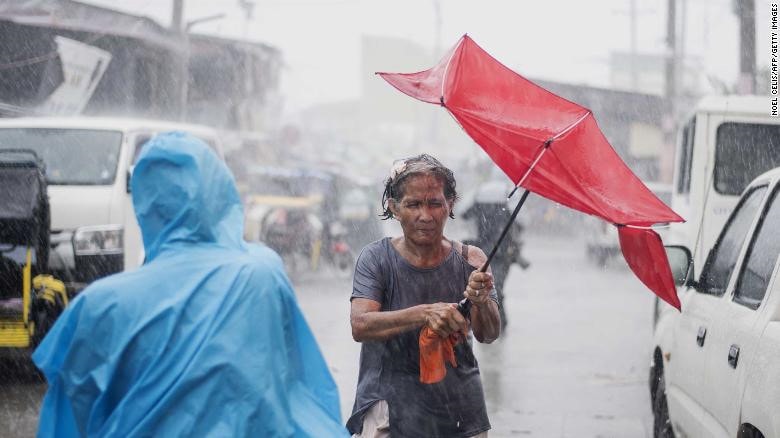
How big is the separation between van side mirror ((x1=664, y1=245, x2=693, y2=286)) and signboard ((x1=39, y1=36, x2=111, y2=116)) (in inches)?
617

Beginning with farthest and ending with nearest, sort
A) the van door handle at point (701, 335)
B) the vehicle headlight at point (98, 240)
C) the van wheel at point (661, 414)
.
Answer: the vehicle headlight at point (98, 240) < the van wheel at point (661, 414) < the van door handle at point (701, 335)

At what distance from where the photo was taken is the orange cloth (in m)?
3.51

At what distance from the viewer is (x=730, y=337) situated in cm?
430

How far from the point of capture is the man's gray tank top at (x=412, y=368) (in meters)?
3.67

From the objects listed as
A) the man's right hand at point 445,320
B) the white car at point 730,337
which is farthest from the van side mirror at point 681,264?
the man's right hand at point 445,320

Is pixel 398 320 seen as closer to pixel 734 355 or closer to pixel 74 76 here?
pixel 734 355

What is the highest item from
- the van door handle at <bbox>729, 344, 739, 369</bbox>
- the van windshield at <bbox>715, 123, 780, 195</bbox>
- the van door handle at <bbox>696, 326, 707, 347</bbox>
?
the van windshield at <bbox>715, 123, 780, 195</bbox>

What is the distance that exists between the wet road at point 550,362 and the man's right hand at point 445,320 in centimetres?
393

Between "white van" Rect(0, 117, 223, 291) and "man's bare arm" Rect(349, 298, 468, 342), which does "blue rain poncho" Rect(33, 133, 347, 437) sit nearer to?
"man's bare arm" Rect(349, 298, 468, 342)

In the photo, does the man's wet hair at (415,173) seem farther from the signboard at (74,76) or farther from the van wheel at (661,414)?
the signboard at (74,76)

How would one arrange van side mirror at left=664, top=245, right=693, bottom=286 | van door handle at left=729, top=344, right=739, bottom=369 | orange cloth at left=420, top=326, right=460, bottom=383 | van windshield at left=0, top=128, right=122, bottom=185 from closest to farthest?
orange cloth at left=420, top=326, right=460, bottom=383, van door handle at left=729, top=344, right=739, bottom=369, van side mirror at left=664, top=245, right=693, bottom=286, van windshield at left=0, top=128, right=122, bottom=185

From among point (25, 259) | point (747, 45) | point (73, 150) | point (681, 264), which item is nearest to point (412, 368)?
point (681, 264)

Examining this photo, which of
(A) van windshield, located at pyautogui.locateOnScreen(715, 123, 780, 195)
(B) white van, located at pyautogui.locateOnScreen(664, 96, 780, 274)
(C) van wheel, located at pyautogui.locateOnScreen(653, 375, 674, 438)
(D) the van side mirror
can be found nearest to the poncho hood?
(D) the van side mirror

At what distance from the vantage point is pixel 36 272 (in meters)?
8.60
